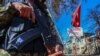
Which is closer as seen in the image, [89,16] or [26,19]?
[26,19]

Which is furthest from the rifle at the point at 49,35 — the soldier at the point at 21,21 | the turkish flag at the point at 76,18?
the turkish flag at the point at 76,18

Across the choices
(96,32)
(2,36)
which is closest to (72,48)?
(96,32)

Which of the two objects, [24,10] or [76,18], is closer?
[24,10]

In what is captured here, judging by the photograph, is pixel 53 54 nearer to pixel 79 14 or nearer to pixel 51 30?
pixel 51 30

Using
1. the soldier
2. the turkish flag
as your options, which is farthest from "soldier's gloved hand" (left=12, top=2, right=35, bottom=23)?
the turkish flag

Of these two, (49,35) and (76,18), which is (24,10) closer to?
(49,35)

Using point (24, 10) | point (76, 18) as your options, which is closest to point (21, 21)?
point (24, 10)

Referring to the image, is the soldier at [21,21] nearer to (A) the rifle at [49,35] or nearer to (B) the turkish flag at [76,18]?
(A) the rifle at [49,35]

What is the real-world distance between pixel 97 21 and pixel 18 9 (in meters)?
3.72

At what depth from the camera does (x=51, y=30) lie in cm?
64

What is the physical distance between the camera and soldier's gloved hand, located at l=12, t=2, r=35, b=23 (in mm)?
612

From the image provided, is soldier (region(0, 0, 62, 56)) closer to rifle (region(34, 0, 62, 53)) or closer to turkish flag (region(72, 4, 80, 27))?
rifle (region(34, 0, 62, 53))

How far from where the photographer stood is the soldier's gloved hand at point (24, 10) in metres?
0.61

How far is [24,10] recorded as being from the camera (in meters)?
0.61
